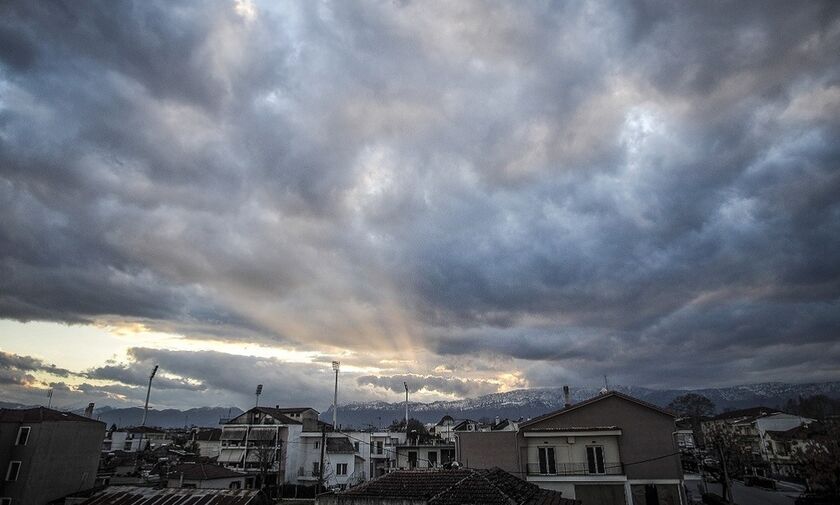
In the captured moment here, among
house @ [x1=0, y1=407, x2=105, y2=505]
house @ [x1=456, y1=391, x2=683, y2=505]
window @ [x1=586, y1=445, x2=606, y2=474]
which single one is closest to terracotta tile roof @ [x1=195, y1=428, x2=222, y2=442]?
house @ [x1=0, y1=407, x2=105, y2=505]

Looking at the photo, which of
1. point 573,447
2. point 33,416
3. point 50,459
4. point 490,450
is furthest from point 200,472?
point 573,447

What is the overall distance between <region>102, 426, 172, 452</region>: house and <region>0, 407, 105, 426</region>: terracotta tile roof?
4662cm

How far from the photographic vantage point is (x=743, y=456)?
8094 cm

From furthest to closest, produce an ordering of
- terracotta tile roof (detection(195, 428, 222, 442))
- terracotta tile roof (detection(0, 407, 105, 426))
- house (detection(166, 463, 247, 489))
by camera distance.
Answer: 1. terracotta tile roof (detection(195, 428, 222, 442))
2. house (detection(166, 463, 247, 489))
3. terracotta tile roof (detection(0, 407, 105, 426))

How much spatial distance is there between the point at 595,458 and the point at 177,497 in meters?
30.4

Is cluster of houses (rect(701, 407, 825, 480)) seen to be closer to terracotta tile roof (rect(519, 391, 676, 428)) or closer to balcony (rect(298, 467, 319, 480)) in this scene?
terracotta tile roof (rect(519, 391, 676, 428))

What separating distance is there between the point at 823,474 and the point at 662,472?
1461 centimetres

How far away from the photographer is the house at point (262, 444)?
203 feet

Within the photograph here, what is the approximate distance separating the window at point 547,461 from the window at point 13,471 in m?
43.4

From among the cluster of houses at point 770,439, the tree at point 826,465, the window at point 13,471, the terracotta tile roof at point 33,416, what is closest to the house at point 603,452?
the tree at point 826,465

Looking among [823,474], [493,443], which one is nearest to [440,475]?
[493,443]

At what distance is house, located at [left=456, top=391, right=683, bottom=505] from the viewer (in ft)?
120

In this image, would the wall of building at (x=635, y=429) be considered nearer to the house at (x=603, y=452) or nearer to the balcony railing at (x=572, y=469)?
the house at (x=603, y=452)

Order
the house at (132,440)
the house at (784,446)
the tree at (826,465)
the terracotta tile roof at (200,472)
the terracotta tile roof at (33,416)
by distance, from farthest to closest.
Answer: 1. the house at (132,440)
2. the house at (784,446)
3. the terracotta tile roof at (200,472)
4. the terracotta tile roof at (33,416)
5. the tree at (826,465)
